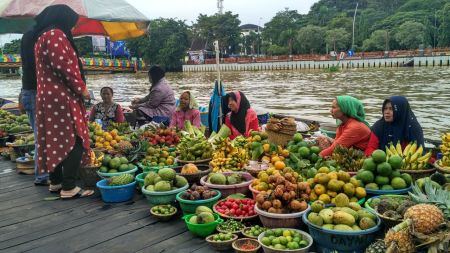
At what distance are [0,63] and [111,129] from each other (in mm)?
37372

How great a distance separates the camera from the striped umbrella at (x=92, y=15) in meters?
4.83

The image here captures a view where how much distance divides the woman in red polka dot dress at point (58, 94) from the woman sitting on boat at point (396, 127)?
2997mm

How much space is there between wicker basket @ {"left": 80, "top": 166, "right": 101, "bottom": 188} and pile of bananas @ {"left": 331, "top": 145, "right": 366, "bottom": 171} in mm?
2412

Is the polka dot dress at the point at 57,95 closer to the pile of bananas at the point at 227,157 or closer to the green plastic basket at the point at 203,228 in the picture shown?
the pile of bananas at the point at 227,157

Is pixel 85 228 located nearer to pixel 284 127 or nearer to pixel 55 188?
pixel 55 188

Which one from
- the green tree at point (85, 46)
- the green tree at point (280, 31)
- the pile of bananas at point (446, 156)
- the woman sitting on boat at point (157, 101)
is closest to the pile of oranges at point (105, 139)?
the woman sitting on boat at point (157, 101)

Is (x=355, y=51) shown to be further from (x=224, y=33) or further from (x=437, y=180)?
(x=437, y=180)

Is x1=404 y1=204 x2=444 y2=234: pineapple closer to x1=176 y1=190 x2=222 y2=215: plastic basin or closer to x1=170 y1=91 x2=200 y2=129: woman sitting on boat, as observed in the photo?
x1=176 y1=190 x2=222 y2=215: plastic basin

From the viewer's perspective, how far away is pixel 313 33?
54.2m

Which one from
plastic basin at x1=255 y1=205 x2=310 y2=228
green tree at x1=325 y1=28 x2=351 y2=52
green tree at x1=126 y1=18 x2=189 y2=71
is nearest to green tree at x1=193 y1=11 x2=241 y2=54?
green tree at x1=126 y1=18 x2=189 y2=71

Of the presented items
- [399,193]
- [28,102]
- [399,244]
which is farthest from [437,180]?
[28,102]

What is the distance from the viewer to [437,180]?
3.22 m

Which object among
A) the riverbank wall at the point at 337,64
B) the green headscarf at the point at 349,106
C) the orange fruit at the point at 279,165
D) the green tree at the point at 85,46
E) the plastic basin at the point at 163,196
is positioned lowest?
the plastic basin at the point at 163,196

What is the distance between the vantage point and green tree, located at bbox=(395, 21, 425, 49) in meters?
45.0
